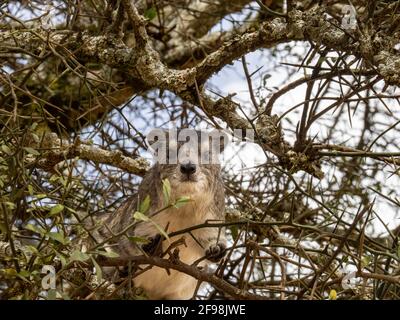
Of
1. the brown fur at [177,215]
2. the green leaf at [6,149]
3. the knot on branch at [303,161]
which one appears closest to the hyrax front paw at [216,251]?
the brown fur at [177,215]

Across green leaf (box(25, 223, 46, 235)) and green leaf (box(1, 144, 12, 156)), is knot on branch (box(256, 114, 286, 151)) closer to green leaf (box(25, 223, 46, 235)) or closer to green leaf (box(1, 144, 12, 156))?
green leaf (box(1, 144, 12, 156))

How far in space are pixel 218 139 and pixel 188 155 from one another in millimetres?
421

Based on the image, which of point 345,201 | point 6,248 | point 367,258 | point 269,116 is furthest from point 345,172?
point 6,248

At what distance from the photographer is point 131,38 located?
7113 millimetres

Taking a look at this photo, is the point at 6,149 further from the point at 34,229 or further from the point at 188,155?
the point at 188,155

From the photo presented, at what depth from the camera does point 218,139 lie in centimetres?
573

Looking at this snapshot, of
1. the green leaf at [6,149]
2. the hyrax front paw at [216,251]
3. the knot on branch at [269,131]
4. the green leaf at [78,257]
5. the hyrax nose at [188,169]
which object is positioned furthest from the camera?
the hyrax nose at [188,169]

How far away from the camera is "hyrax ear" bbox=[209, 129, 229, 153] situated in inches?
224

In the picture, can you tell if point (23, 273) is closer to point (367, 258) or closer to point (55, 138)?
point (367, 258)

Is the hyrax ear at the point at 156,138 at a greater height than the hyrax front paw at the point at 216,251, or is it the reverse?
the hyrax ear at the point at 156,138

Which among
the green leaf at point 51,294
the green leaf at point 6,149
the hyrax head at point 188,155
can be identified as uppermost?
the hyrax head at point 188,155

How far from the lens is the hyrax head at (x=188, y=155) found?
17.0 ft

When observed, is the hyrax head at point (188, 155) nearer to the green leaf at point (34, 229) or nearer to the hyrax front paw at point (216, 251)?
the hyrax front paw at point (216, 251)
